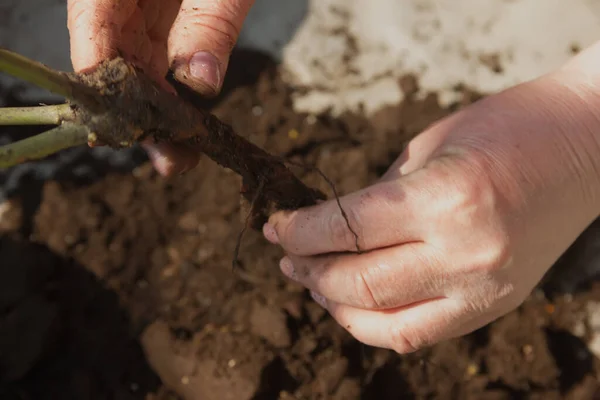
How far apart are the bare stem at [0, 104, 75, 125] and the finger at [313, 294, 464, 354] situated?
A: 0.62 meters

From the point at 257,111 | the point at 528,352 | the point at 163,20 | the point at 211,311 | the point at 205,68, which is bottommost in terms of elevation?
the point at 211,311

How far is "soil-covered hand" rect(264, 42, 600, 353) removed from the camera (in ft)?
2.81

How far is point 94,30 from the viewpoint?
0.97 meters

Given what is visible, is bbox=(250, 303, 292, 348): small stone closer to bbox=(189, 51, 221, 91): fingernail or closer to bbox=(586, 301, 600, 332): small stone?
bbox=(189, 51, 221, 91): fingernail

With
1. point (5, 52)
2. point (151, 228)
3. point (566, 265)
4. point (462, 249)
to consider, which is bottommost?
point (151, 228)

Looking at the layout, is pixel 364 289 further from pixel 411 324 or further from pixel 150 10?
pixel 150 10

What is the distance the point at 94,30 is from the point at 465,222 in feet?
2.35

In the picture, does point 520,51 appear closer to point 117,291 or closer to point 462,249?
point 462,249

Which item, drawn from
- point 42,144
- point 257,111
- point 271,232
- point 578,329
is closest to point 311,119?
point 257,111

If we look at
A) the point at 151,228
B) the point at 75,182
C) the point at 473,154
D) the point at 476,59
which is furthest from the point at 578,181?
the point at 75,182

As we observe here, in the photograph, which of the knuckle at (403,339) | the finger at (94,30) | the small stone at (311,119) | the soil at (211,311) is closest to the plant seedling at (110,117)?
the finger at (94,30)

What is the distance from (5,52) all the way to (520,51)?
5.18ft

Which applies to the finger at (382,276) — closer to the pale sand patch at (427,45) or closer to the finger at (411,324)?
the finger at (411,324)

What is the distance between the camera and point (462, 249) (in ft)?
2.81
